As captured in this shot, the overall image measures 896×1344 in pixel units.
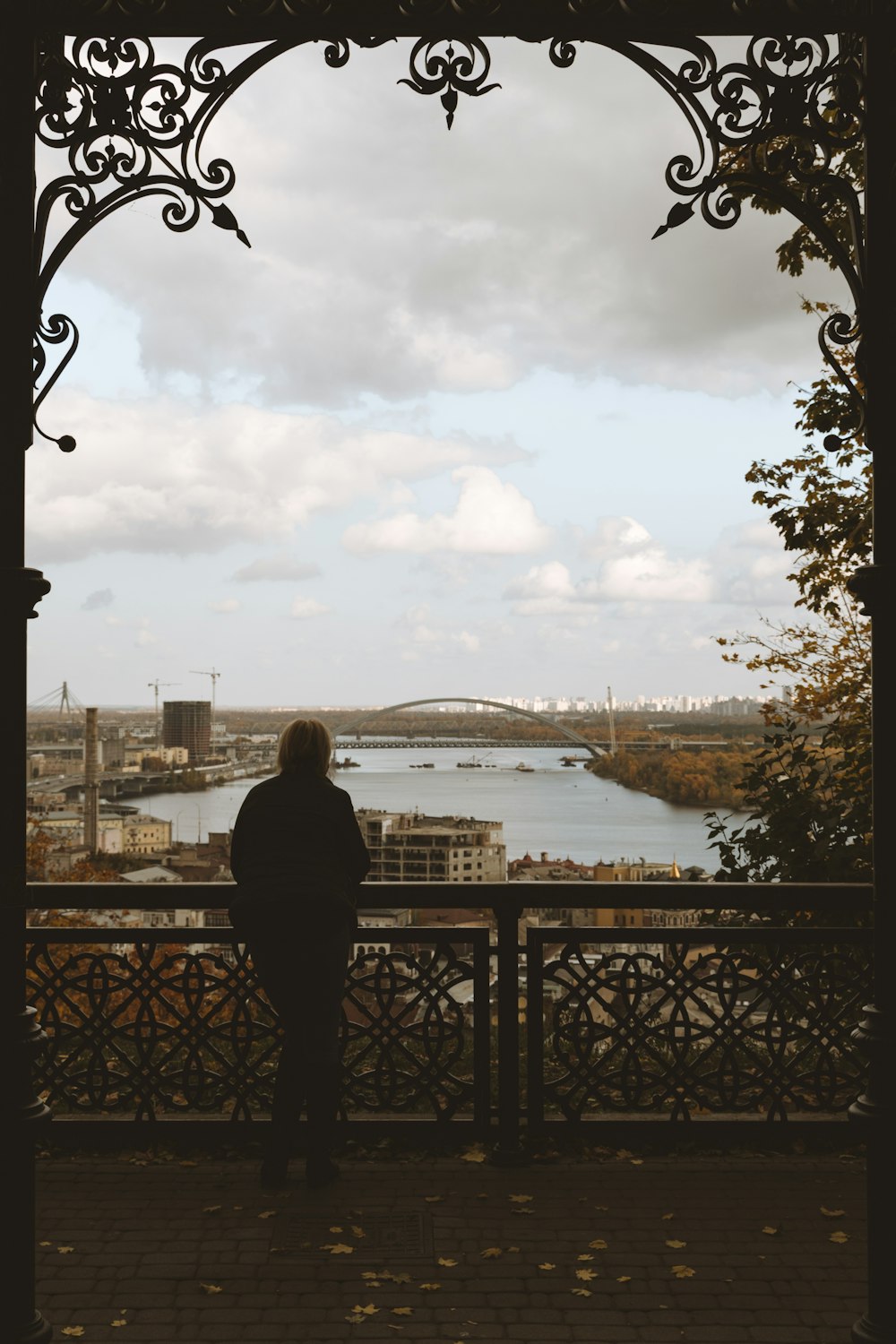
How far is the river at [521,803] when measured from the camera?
8.51 metres

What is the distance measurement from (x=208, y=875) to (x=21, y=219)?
8.79 metres

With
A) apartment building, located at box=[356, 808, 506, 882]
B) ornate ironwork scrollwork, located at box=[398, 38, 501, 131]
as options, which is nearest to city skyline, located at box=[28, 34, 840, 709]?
ornate ironwork scrollwork, located at box=[398, 38, 501, 131]

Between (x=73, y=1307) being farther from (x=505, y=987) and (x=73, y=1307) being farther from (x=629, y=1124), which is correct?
(x=629, y=1124)

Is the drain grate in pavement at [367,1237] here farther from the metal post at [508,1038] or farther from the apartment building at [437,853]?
the apartment building at [437,853]

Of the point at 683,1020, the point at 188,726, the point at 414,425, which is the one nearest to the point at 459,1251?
the point at 683,1020

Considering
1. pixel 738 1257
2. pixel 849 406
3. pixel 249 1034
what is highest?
pixel 849 406

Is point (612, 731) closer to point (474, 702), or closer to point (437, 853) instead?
point (474, 702)

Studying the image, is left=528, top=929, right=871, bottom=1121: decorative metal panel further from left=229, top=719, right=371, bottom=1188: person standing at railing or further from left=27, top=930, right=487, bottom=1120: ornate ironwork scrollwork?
left=229, top=719, right=371, bottom=1188: person standing at railing

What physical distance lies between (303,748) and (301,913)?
2.04 ft

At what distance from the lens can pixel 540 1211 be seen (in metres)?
3.87

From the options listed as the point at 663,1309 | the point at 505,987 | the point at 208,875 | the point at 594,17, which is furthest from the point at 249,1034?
the point at 208,875

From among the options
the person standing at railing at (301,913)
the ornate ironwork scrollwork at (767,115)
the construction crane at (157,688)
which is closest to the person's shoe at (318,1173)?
the person standing at railing at (301,913)

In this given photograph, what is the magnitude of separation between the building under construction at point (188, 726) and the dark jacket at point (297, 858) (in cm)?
809

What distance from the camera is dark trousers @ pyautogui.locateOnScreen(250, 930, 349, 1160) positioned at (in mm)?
3893
